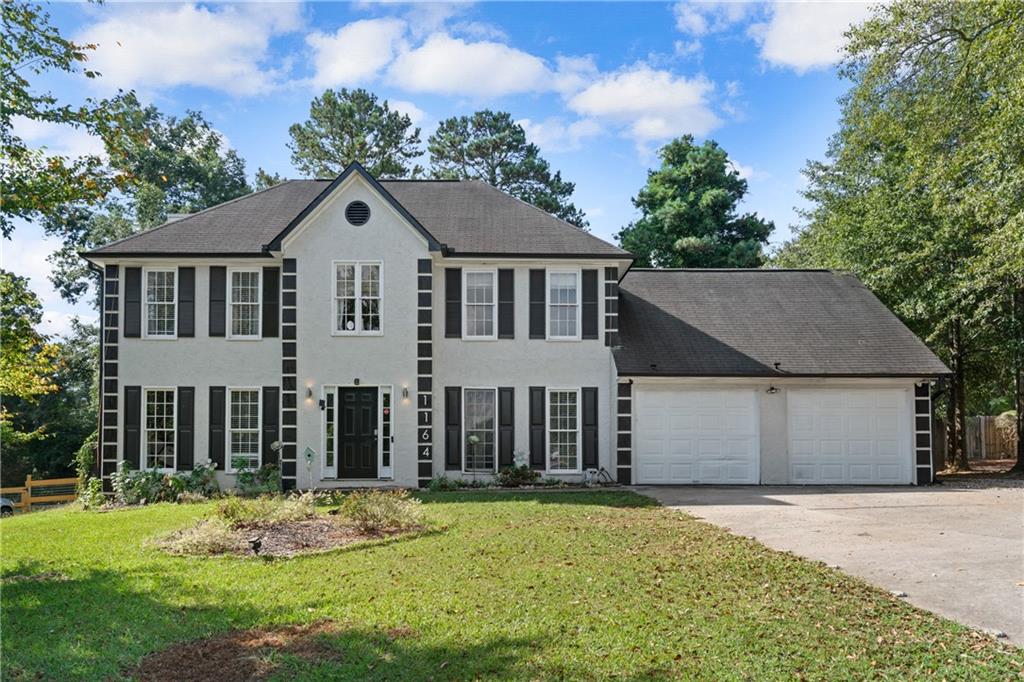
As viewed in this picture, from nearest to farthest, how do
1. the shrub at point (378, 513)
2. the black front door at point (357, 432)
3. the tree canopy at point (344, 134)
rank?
the shrub at point (378, 513) < the black front door at point (357, 432) < the tree canopy at point (344, 134)

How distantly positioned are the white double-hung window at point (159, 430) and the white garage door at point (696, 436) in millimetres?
11431

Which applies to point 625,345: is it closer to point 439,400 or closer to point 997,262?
point 439,400

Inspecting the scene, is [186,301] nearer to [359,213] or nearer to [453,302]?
[359,213]

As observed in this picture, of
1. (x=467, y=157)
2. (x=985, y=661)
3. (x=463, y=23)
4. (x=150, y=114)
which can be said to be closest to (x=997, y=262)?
(x=463, y=23)

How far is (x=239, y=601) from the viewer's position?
7688 millimetres

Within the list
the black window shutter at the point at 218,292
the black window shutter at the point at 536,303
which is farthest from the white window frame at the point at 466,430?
the black window shutter at the point at 218,292

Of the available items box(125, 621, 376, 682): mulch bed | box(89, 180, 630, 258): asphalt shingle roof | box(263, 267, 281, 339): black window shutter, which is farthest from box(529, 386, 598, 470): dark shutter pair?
box(125, 621, 376, 682): mulch bed

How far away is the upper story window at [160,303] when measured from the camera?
1861 cm

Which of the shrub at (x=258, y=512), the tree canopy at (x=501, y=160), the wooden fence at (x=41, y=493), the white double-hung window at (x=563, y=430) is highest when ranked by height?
the tree canopy at (x=501, y=160)

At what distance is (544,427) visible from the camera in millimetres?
18750

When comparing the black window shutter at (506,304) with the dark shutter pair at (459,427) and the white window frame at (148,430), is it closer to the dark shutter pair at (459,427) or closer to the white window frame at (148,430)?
the dark shutter pair at (459,427)

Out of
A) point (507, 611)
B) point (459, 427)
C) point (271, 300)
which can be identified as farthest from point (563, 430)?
point (507, 611)

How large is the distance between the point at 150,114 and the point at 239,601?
44.2m

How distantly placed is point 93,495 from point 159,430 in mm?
2019
